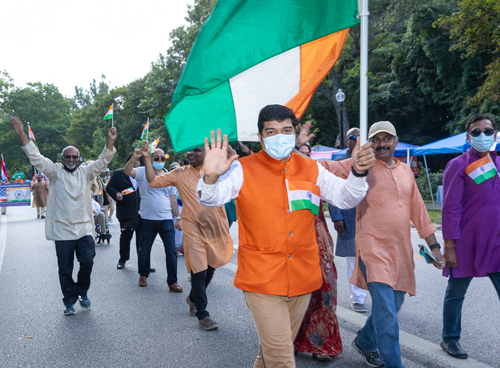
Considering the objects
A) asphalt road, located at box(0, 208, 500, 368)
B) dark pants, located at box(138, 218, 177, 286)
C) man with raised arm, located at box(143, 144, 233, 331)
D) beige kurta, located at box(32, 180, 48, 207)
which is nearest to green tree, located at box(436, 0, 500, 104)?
asphalt road, located at box(0, 208, 500, 368)

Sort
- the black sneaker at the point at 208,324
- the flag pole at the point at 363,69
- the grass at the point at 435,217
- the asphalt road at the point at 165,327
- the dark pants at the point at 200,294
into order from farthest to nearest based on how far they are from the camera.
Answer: the grass at the point at 435,217 → the dark pants at the point at 200,294 → the black sneaker at the point at 208,324 → the asphalt road at the point at 165,327 → the flag pole at the point at 363,69

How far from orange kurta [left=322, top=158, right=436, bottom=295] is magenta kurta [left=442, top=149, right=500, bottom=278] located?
19.8 inches

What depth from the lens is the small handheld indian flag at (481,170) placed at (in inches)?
159

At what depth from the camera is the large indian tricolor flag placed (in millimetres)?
4023

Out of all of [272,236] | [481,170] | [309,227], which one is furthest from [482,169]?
[272,236]

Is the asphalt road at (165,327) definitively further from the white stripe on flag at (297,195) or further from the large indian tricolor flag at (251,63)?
the large indian tricolor flag at (251,63)

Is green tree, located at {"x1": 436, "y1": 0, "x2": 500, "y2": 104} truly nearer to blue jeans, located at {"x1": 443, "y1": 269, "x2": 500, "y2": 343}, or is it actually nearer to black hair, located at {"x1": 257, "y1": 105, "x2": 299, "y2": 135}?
blue jeans, located at {"x1": 443, "y1": 269, "x2": 500, "y2": 343}

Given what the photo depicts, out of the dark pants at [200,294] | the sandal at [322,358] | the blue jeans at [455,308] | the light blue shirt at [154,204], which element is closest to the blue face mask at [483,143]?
the blue jeans at [455,308]

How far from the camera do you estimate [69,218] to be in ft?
19.2

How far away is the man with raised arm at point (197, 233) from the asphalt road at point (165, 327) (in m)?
0.42

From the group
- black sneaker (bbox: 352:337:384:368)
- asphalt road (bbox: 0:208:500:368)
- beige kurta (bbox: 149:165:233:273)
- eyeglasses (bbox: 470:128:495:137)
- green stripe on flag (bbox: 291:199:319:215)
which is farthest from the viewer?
beige kurta (bbox: 149:165:233:273)

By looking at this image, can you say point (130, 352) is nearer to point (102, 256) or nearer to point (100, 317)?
point (100, 317)

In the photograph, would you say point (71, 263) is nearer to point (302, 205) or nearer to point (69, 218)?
point (69, 218)

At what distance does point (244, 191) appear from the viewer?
2908mm
